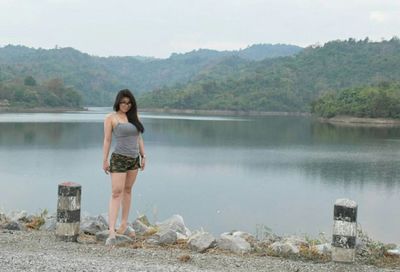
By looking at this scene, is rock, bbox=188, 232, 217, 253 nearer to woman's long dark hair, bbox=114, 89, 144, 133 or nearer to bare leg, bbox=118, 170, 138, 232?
bare leg, bbox=118, 170, 138, 232

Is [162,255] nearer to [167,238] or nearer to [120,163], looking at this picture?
[167,238]

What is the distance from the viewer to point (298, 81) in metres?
145

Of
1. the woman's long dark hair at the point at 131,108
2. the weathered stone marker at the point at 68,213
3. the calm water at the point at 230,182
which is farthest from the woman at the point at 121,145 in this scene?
the calm water at the point at 230,182

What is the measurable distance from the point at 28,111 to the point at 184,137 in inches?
2719

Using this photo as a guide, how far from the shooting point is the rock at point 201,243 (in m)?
5.84

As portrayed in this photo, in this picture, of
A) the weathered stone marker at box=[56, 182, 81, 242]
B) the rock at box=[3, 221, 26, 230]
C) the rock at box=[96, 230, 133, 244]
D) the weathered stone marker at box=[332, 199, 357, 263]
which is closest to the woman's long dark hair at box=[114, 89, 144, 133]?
the weathered stone marker at box=[56, 182, 81, 242]

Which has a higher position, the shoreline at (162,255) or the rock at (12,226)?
the shoreline at (162,255)

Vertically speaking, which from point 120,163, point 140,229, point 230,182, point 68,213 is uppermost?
point 120,163

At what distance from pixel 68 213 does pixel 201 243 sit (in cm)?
160

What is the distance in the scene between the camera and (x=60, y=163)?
2700cm

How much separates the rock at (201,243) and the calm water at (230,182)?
6089mm

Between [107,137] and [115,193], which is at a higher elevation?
[107,137]

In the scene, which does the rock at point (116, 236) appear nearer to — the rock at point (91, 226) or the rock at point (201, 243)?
the rock at point (91, 226)

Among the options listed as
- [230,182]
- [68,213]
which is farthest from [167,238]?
[230,182]
